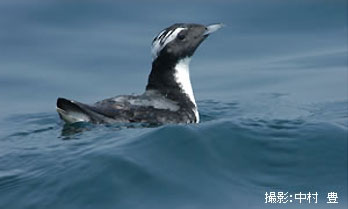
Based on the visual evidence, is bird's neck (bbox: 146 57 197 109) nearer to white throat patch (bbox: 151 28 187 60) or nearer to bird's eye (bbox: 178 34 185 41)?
white throat patch (bbox: 151 28 187 60)

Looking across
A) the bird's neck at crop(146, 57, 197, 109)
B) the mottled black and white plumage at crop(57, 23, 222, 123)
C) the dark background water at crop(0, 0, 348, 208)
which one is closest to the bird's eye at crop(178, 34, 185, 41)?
the mottled black and white plumage at crop(57, 23, 222, 123)

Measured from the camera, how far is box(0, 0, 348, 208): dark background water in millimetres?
8375

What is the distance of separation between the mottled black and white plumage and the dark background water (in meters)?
0.47

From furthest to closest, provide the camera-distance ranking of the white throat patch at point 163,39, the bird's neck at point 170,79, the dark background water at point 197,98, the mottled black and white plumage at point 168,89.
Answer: the bird's neck at point 170,79 < the white throat patch at point 163,39 < the mottled black and white plumage at point 168,89 < the dark background water at point 197,98

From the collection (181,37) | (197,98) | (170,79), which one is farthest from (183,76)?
(197,98)

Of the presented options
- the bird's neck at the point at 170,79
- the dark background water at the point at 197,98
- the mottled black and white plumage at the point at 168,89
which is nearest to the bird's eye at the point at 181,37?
the mottled black and white plumage at the point at 168,89

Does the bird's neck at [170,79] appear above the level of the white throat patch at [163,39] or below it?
below

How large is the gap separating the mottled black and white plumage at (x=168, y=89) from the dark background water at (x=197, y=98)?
468 mm

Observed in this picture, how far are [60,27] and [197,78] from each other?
2911mm

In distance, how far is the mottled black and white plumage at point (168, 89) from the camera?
A: 1072cm

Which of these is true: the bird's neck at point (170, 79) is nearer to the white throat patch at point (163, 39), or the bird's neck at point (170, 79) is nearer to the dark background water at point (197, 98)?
the white throat patch at point (163, 39)

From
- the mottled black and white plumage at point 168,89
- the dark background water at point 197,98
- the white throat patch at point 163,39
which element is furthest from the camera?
the white throat patch at point 163,39

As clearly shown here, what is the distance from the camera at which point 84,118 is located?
1035 cm

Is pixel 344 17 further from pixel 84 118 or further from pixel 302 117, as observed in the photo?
pixel 84 118
